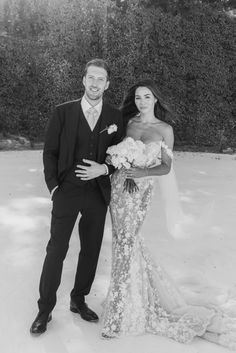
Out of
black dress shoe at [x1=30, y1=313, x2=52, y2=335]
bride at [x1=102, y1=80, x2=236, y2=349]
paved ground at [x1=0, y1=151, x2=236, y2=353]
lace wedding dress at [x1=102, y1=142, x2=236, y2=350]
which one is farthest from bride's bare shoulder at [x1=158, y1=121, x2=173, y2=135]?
black dress shoe at [x1=30, y1=313, x2=52, y2=335]

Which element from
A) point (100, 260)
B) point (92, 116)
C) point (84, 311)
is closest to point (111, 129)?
point (92, 116)

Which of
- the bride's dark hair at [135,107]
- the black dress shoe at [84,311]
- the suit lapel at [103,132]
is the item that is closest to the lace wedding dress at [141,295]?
the black dress shoe at [84,311]

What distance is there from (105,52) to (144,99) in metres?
8.01

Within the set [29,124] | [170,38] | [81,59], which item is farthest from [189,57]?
[29,124]

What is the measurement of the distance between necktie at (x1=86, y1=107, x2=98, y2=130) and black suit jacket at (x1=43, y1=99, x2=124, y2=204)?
0.16 feet

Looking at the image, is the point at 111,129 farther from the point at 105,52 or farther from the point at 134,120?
the point at 105,52

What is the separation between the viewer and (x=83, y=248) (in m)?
3.33

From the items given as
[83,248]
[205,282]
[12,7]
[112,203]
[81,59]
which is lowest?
[205,282]

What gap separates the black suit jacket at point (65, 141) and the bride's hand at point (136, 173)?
0.12 m

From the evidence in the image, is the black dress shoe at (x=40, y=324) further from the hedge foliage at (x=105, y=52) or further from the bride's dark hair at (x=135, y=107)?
the hedge foliage at (x=105, y=52)

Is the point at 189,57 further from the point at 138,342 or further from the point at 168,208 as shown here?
the point at 138,342

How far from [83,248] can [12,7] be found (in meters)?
9.58

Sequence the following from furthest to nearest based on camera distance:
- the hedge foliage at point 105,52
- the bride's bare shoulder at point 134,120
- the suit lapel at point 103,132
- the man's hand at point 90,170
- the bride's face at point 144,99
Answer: the hedge foliage at point 105,52, the bride's bare shoulder at point 134,120, the bride's face at point 144,99, the suit lapel at point 103,132, the man's hand at point 90,170

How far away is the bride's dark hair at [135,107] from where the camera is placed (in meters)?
3.33
